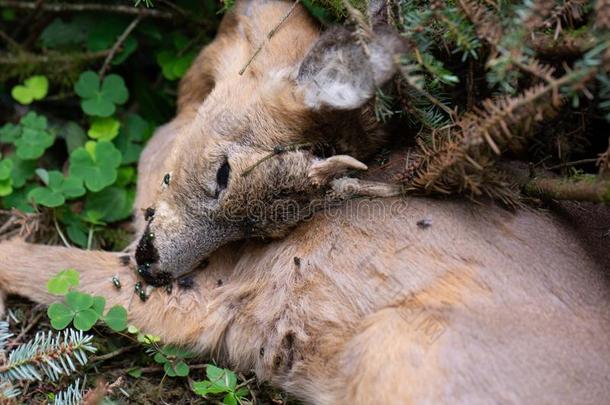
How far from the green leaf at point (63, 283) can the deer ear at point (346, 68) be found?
1250mm

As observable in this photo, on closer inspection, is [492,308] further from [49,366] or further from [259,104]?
[49,366]

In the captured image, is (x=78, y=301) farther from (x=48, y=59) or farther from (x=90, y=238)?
(x=48, y=59)

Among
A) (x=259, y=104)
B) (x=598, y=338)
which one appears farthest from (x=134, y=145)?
(x=598, y=338)

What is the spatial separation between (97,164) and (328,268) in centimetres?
142

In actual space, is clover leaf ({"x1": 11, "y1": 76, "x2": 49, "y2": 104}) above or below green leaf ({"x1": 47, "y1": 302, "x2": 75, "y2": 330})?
above

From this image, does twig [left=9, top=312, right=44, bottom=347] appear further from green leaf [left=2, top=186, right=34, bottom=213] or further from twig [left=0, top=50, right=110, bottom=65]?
twig [left=0, top=50, right=110, bottom=65]

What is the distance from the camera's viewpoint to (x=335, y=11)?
3145 mm

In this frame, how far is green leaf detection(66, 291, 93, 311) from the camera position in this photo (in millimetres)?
3262

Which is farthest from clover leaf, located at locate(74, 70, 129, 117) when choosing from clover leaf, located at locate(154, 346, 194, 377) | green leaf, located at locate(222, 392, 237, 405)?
green leaf, located at locate(222, 392, 237, 405)

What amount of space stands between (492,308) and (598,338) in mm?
374

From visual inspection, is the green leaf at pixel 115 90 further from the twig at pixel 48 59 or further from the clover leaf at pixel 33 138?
the clover leaf at pixel 33 138

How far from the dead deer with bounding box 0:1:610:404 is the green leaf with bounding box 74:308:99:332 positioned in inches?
5.6

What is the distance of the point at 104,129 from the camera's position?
405cm

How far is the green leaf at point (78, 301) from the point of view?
326 cm
